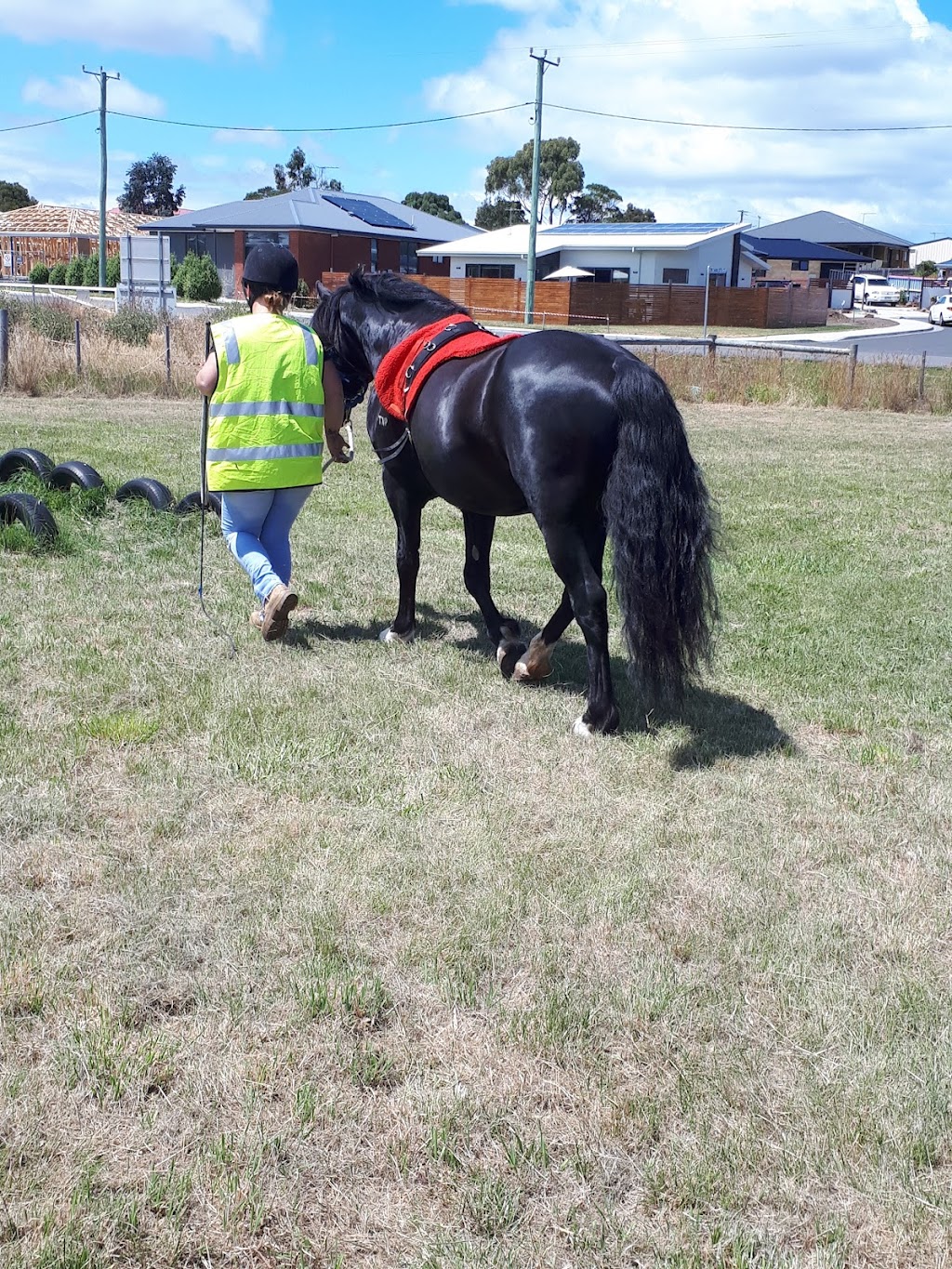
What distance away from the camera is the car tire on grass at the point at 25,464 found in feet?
32.0

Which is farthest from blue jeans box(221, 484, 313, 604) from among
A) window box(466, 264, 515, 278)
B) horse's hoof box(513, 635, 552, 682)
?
window box(466, 264, 515, 278)

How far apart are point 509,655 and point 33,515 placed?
4060 millimetres

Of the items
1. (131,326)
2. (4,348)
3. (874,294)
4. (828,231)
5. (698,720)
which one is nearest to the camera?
(698,720)

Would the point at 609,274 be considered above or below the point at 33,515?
above

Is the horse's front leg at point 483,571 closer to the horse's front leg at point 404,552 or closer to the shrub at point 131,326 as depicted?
the horse's front leg at point 404,552

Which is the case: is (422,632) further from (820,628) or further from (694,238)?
(694,238)

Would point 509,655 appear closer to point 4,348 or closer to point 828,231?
point 4,348

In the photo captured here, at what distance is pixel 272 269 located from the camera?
6.27m

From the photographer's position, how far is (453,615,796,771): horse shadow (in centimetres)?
542

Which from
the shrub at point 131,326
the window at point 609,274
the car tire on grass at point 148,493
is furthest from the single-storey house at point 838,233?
the car tire on grass at point 148,493

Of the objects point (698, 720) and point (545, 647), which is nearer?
point (698, 720)

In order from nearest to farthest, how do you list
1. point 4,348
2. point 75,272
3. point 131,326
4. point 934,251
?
point 4,348 → point 131,326 → point 75,272 → point 934,251

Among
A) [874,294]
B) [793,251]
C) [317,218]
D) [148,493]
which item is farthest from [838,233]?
[148,493]

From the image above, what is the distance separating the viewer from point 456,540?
1011 cm
